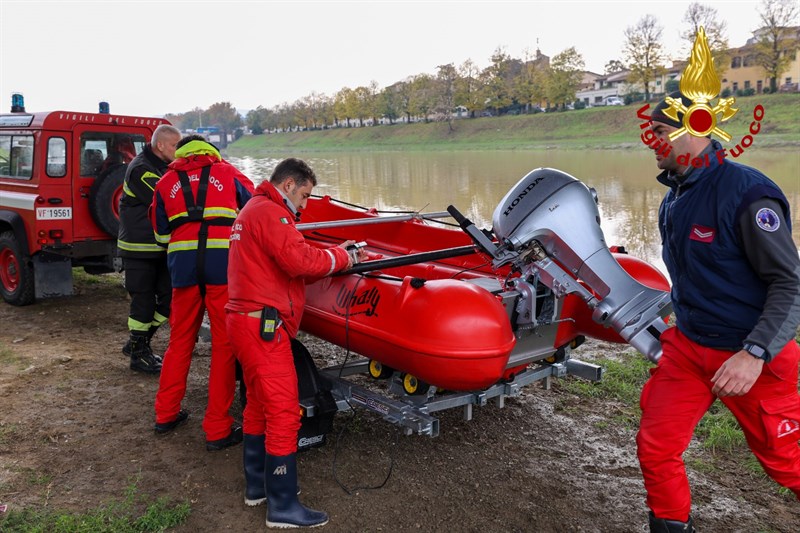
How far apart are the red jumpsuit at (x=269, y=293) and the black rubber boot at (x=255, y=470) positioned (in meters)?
0.22

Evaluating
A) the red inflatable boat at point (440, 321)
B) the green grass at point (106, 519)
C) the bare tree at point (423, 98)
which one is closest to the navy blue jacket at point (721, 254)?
the red inflatable boat at point (440, 321)

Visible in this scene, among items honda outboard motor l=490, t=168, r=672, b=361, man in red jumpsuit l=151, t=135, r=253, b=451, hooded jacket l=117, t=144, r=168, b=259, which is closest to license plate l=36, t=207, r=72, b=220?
hooded jacket l=117, t=144, r=168, b=259

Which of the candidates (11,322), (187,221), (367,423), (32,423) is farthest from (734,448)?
(11,322)

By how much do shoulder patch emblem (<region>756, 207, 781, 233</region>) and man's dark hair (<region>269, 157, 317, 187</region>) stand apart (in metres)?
1.95

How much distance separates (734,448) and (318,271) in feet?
8.84

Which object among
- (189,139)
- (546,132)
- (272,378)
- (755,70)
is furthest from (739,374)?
(755,70)

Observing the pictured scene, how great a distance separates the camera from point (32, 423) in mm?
4422

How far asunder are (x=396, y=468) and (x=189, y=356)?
1.50 m

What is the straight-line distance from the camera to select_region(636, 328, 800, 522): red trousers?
2.53 meters

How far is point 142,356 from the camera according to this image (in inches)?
213

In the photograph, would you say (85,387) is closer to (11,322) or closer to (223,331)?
(223,331)

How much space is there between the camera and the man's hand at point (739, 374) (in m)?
2.40

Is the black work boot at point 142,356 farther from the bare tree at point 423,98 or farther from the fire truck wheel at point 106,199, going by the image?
the bare tree at point 423,98

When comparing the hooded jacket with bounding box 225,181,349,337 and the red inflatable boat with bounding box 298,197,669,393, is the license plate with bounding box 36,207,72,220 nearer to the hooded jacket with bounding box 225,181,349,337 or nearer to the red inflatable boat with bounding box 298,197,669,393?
the red inflatable boat with bounding box 298,197,669,393
